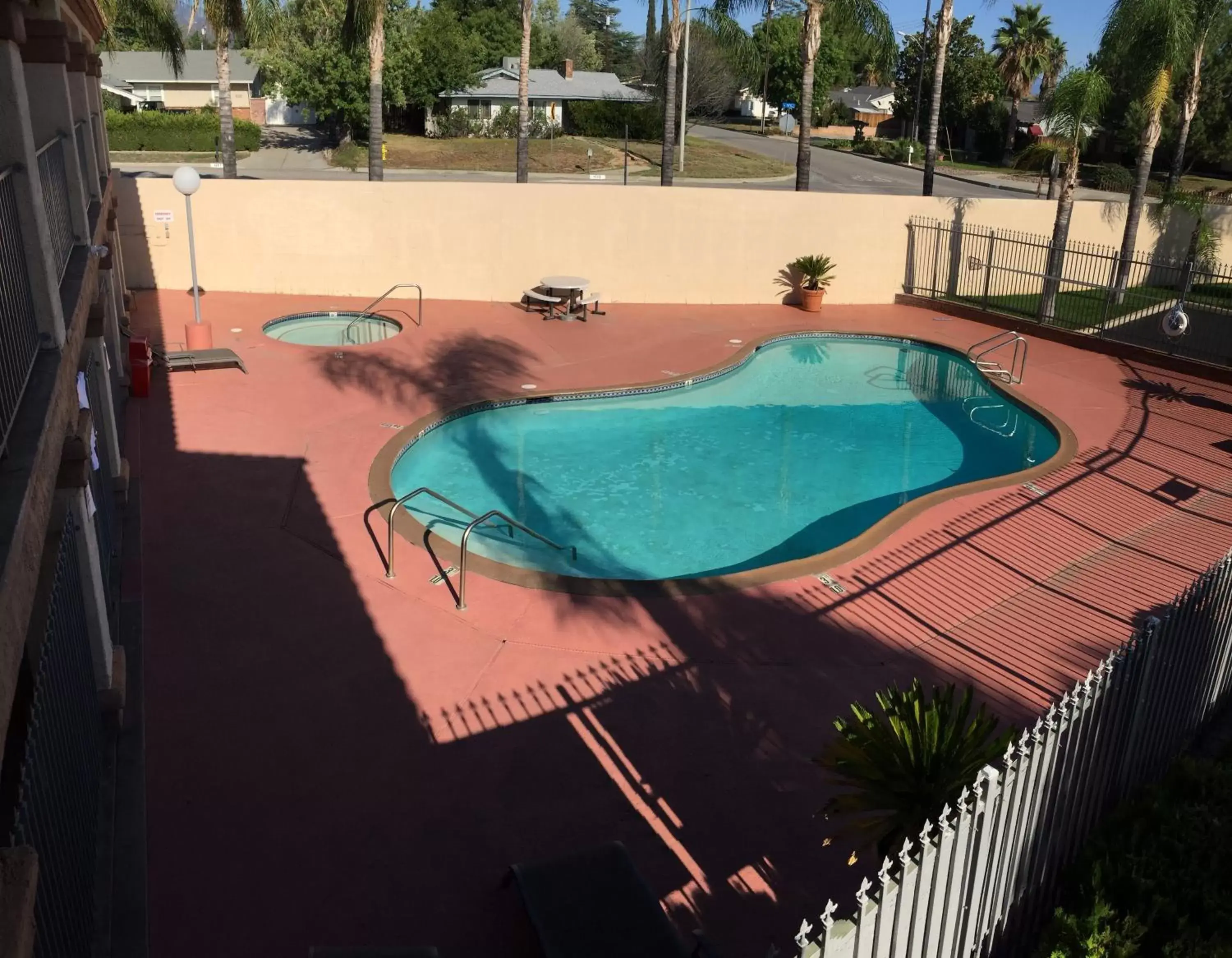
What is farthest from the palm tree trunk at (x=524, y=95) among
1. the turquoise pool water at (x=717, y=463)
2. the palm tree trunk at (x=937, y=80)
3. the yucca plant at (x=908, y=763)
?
the yucca plant at (x=908, y=763)

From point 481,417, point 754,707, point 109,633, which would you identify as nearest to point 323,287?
point 481,417

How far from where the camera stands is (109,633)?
301 inches

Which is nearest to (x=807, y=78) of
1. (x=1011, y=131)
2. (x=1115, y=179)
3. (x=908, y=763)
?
(x=908, y=763)

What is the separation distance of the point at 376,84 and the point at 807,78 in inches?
432

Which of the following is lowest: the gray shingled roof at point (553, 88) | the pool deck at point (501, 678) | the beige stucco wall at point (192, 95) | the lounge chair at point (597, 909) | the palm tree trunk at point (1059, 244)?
the pool deck at point (501, 678)

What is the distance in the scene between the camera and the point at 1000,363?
64.1 ft

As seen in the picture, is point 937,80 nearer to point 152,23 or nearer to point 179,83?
point 152,23

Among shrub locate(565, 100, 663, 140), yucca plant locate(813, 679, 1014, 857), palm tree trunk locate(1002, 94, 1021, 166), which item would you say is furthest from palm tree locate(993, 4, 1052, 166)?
yucca plant locate(813, 679, 1014, 857)

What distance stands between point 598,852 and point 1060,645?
16.8ft

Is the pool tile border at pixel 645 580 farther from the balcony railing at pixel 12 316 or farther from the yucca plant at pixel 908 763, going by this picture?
the balcony railing at pixel 12 316

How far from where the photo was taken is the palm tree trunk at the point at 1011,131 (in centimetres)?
6188

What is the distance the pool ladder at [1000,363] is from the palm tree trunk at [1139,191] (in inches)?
121

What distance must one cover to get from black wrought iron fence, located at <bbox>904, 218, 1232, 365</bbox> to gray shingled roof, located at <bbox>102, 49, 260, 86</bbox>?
166ft

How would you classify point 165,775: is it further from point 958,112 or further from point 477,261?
point 958,112
